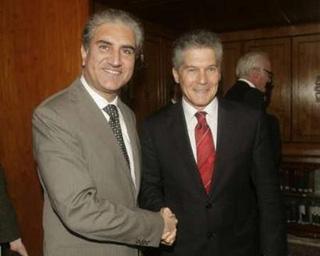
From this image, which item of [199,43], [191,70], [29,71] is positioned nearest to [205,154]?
[191,70]

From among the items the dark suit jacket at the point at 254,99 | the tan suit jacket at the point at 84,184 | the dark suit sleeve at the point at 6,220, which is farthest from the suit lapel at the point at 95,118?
the dark suit jacket at the point at 254,99

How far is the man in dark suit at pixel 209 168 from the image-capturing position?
182 cm

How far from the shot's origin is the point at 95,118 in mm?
1572

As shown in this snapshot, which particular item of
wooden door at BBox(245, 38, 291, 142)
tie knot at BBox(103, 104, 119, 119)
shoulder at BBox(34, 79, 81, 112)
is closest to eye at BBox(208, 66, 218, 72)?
tie knot at BBox(103, 104, 119, 119)

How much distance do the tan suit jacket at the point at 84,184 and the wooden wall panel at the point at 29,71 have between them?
93cm

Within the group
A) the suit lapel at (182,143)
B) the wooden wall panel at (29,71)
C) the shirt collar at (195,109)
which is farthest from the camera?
the wooden wall panel at (29,71)

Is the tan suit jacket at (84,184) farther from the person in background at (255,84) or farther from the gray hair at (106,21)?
the person in background at (255,84)

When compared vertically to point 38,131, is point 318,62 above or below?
above

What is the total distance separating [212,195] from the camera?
1.80 m

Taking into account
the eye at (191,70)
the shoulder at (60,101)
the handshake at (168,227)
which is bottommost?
the handshake at (168,227)

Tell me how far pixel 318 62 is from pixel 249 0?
4.48ft

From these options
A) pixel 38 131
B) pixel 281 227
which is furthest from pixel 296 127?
pixel 38 131

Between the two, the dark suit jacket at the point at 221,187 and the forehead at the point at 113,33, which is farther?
the dark suit jacket at the point at 221,187

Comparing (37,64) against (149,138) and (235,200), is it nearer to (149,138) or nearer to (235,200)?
(149,138)
